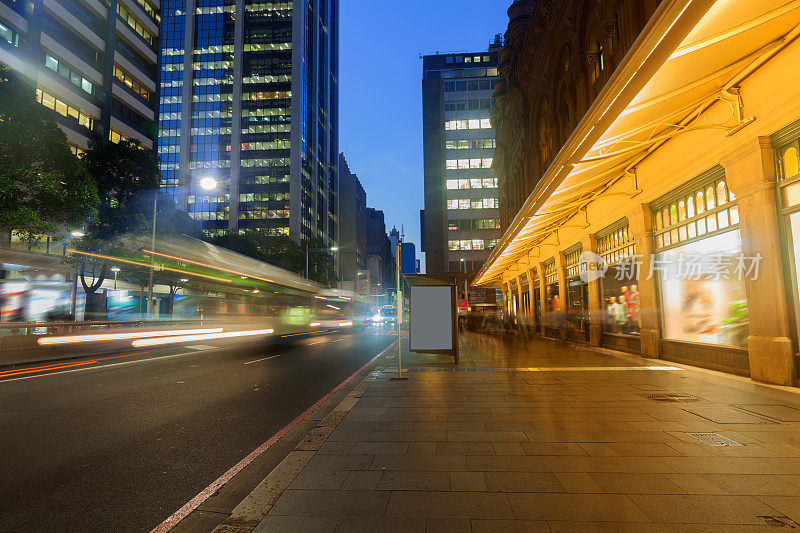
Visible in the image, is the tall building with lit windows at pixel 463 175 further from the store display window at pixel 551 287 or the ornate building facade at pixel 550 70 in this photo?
the store display window at pixel 551 287

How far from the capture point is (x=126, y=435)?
600cm

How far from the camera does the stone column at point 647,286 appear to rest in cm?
1319

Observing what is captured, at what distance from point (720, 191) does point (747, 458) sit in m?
7.59

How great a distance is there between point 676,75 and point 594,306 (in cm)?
1235

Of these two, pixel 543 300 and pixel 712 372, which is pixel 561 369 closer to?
pixel 712 372

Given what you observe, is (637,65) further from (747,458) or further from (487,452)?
(487,452)

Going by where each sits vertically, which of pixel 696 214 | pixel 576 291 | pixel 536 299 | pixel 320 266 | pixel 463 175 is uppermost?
pixel 463 175

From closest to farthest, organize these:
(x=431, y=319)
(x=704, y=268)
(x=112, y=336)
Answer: (x=704, y=268) < (x=431, y=319) < (x=112, y=336)

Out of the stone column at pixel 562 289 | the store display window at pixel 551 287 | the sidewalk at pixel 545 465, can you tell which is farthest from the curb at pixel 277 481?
the store display window at pixel 551 287

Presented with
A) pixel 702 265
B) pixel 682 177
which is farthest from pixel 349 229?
pixel 702 265

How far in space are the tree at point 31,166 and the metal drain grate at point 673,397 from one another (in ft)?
68.2

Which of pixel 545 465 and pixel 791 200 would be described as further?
pixel 791 200

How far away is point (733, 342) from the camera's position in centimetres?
988

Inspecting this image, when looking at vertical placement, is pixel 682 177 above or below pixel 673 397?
above
